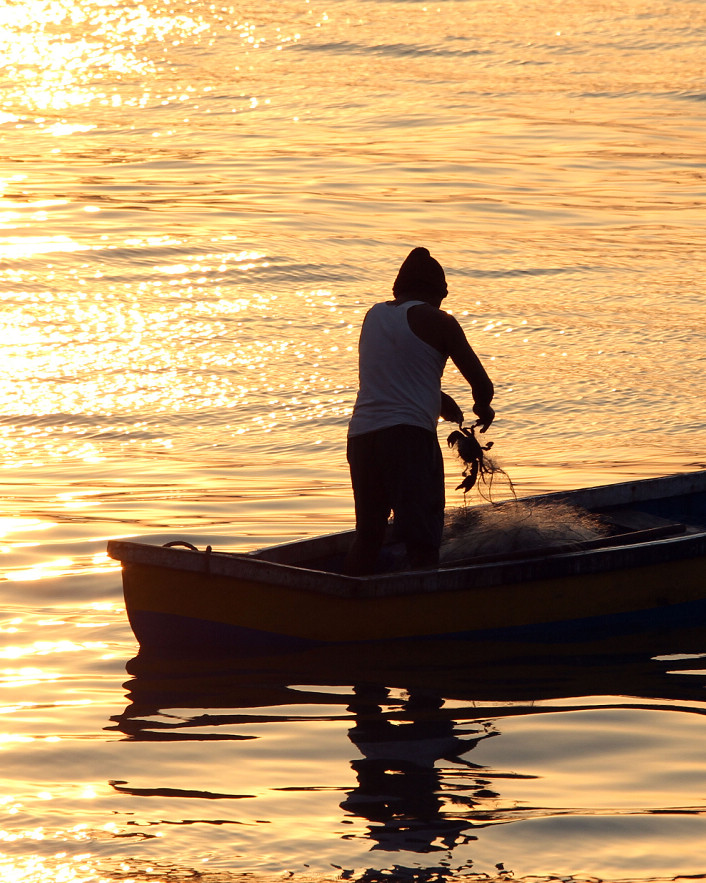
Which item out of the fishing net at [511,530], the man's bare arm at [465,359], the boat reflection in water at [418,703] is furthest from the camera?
→ the fishing net at [511,530]

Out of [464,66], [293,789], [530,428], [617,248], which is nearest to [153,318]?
[530,428]

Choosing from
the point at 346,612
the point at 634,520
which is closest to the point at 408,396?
the point at 346,612

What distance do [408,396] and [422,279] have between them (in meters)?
0.56

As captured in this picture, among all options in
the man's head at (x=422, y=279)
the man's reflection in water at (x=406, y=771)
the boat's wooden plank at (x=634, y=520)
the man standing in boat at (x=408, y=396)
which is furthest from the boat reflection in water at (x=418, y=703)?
the man's head at (x=422, y=279)

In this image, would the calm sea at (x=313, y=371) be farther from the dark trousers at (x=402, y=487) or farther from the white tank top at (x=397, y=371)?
the white tank top at (x=397, y=371)

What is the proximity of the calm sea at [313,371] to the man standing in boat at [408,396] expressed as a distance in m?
0.82

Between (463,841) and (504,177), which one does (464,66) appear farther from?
(463,841)

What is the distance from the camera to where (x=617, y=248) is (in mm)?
16531

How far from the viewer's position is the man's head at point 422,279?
689 cm

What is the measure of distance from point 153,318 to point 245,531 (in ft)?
18.7

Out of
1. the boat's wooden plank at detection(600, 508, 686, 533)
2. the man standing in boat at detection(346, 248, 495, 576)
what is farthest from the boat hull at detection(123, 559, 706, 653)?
the boat's wooden plank at detection(600, 508, 686, 533)

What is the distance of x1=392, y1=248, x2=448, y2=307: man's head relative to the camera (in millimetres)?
6891

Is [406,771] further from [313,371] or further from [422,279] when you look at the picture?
[313,371]

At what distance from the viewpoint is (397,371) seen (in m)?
6.86
